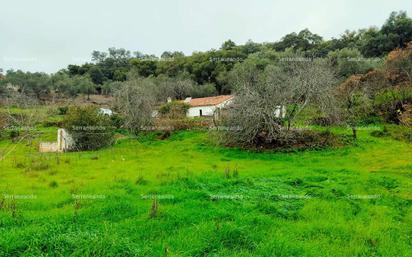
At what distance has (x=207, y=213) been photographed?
841cm

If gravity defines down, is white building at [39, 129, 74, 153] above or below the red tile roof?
below

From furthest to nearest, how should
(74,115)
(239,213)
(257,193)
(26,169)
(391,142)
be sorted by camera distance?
(74,115), (391,142), (26,169), (257,193), (239,213)

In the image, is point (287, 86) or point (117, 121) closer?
point (287, 86)

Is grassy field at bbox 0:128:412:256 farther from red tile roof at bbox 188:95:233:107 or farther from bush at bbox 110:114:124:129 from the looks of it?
red tile roof at bbox 188:95:233:107

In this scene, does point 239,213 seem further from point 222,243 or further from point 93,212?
point 93,212

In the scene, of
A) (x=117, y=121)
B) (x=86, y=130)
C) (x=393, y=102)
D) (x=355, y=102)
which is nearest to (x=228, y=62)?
(x=117, y=121)

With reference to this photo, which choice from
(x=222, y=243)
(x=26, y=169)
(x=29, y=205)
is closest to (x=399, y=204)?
(x=222, y=243)

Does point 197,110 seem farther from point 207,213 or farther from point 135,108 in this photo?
point 207,213

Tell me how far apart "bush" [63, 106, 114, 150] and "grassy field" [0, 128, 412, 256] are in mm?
12828

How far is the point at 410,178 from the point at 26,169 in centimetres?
1722

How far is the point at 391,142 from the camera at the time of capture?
913 inches

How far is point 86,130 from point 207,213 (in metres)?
23.2

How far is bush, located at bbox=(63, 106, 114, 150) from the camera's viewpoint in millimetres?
28875

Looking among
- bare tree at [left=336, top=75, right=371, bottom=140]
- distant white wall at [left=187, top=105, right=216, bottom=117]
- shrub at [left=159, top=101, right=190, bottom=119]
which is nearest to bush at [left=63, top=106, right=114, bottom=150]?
shrub at [left=159, top=101, right=190, bottom=119]
